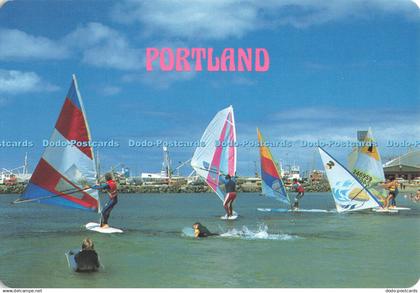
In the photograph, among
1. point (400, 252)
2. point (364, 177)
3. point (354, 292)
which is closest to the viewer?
point (354, 292)

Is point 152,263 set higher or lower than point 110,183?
lower

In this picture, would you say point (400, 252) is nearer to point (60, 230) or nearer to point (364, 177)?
point (60, 230)

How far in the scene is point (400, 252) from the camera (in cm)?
1124

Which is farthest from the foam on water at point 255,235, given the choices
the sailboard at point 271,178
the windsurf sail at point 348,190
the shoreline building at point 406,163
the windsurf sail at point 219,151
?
the sailboard at point 271,178

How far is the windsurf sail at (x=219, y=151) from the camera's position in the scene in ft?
55.8

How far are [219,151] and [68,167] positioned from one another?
5.78 metres

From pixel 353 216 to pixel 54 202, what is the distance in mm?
10670

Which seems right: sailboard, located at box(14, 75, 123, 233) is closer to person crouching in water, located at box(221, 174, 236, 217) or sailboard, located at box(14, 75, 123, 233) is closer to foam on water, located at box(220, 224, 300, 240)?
foam on water, located at box(220, 224, 300, 240)

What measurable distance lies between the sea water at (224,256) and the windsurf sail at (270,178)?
4482 mm

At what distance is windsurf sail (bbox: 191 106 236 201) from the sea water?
2277mm

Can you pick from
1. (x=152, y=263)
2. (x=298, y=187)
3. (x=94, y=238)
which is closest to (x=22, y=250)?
(x=94, y=238)

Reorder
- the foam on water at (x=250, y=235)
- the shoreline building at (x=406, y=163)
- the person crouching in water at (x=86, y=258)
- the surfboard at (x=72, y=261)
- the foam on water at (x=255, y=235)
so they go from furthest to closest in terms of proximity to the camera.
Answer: the shoreline building at (x=406, y=163) → the foam on water at (x=250, y=235) → the foam on water at (x=255, y=235) → the surfboard at (x=72, y=261) → the person crouching in water at (x=86, y=258)

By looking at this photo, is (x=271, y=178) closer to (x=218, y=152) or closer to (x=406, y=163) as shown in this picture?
(x=218, y=152)

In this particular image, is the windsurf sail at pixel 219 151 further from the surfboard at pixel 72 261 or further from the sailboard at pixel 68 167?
the surfboard at pixel 72 261
